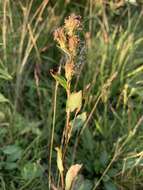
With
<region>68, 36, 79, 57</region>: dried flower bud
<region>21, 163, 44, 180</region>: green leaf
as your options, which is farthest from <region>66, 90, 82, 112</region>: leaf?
<region>21, 163, 44, 180</region>: green leaf

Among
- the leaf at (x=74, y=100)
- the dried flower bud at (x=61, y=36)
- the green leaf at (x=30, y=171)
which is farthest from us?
the green leaf at (x=30, y=171)

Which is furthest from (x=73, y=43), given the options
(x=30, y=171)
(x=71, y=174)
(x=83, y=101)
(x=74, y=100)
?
(x=83, y=101)

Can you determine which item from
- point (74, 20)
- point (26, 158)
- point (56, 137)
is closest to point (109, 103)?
point (56, 137)

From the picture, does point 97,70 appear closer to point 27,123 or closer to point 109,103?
point 109,103

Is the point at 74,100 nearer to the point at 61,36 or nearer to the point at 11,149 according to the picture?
the point at 61,36

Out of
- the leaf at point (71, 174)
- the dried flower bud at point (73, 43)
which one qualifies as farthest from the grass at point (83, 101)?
the dried flower bud at point (73, 43)

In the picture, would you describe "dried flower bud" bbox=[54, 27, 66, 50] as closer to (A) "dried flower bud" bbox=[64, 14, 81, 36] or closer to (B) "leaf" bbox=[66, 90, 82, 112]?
(A) "dried flower bud" bbox=[64, 14, 81, 36]

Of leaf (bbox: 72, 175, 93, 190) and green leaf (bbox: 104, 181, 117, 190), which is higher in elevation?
leaf (bbox: 72, 175, 93, 190)

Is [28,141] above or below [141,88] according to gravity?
below

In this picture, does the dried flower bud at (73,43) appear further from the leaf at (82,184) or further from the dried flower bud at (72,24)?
the leaf at (82,184)
